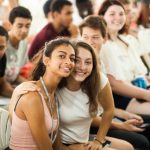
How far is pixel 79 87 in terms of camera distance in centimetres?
202

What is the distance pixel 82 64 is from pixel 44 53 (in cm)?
21

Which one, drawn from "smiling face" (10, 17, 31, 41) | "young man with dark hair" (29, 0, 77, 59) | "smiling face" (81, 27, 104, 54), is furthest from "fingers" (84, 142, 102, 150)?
"young man with dark hair" (29, 0, 77, 59)

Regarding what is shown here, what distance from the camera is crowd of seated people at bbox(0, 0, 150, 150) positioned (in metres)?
1.76

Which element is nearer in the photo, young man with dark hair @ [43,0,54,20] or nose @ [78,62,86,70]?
nose @ [78,62,86,70]

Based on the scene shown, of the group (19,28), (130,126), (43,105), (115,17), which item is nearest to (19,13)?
(19,28)

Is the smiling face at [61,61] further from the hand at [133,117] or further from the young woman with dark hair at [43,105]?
the hand at [133,117]

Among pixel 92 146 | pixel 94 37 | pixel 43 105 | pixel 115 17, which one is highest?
pixel 115 17

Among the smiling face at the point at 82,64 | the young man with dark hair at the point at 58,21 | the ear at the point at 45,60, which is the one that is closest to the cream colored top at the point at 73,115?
the smiling face at the point at 82,64

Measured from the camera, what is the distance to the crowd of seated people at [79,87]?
1761 mm

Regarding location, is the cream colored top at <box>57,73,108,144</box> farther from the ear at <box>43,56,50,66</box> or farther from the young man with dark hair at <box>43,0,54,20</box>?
the young man with dark hair at <box>43,0,54,20</box>

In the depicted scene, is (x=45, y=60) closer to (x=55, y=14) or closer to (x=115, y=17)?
(x=115, y=17)

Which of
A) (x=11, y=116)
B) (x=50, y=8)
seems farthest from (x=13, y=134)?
(x=50, y=8)

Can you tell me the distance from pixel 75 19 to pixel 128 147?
2382mm

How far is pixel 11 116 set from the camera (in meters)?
1.78
